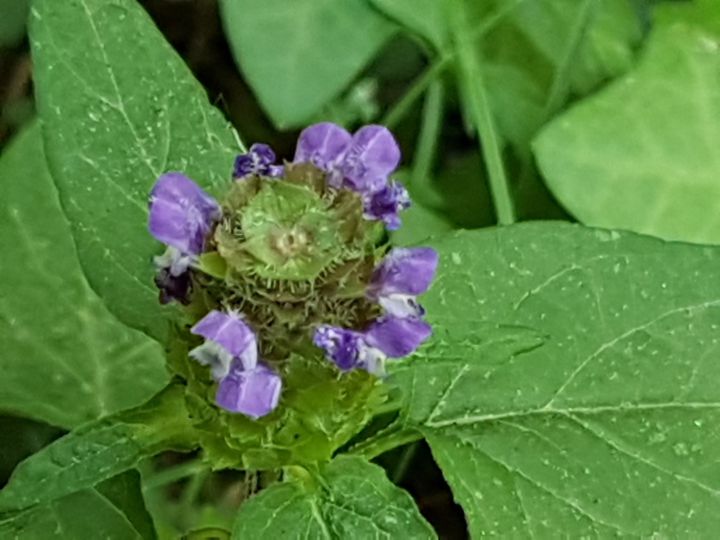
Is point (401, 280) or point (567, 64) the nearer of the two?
point (401, 280)

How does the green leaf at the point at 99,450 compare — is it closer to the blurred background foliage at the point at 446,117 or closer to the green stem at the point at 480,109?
the blurred background foliage at the point at 446,117

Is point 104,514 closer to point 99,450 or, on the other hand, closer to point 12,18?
point 99,450

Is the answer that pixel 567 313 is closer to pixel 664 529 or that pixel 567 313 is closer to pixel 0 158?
pixel 664 529

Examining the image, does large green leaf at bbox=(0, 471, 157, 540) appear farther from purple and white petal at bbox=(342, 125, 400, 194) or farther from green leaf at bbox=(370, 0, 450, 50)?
green leaf at bbox=(370, 0, 450, 50)

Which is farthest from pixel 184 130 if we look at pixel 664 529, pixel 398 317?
pixel 664 529

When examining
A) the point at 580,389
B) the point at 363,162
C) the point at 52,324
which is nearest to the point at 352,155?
the point at 363,162

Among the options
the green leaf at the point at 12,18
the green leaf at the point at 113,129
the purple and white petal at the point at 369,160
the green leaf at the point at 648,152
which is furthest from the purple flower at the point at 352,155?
the green leaf at the point at 12,18
